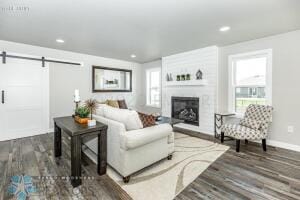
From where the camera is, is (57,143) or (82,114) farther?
(57,143)

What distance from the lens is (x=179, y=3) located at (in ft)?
7.01

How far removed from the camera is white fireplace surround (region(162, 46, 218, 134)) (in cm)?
426

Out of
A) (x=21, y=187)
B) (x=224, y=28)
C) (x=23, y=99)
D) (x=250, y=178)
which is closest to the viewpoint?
(x=21, y=187)

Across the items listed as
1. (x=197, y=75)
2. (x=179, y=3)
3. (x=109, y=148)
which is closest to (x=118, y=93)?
(x=197, y=75)

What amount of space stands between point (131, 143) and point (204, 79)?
3.21 metres

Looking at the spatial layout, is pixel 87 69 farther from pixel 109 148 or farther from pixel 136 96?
pixel 109 148

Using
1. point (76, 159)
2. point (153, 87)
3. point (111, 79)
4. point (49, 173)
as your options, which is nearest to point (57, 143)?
point (49, 173)

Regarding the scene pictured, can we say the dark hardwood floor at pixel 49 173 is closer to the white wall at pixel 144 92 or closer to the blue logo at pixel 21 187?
the blue logo at pixel 21 187

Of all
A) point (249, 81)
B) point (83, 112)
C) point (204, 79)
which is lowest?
point (83, 112)

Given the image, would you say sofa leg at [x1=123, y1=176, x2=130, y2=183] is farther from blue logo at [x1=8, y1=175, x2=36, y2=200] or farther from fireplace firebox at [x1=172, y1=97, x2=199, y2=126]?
fireplace firebox at [x1=172, y1=97, x2=199, y2=126]

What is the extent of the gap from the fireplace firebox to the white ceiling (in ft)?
5.60

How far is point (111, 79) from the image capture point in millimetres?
5742

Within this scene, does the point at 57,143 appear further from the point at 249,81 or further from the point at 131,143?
the point at 249,81

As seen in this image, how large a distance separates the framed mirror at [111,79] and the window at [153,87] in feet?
2.62
